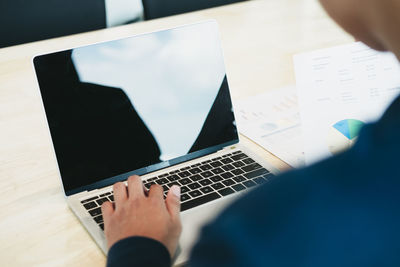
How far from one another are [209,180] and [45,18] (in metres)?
1.40

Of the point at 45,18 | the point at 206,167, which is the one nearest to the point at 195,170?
the point at 206,167

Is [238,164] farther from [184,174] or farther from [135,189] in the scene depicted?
[135,189]

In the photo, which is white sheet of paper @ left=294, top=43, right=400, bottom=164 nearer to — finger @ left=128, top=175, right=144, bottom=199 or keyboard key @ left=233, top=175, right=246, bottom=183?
keyboard key @ left=233, top=175, right=246, bottom=183

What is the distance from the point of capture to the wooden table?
82cm

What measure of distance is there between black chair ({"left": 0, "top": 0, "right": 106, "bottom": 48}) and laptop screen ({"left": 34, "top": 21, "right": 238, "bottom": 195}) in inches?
48.0

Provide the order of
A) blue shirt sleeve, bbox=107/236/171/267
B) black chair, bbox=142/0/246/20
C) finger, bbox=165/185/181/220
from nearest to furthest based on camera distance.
Answer: 1. blue shirt sleeve, bbox=107/236/171/267
2. finger, bbox=165/185/181/220
3. black chair, bbox=142/0/246/20

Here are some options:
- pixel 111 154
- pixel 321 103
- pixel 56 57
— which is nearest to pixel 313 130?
Answer: pixel 321 103

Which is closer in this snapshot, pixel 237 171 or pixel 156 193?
pixel 156 193

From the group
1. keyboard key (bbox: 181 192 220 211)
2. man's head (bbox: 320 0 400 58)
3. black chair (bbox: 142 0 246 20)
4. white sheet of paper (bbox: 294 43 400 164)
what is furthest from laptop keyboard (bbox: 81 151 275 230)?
black chair (bbox: 142 0 246 20)

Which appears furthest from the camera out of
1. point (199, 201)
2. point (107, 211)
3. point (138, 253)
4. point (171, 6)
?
point (171, 6)

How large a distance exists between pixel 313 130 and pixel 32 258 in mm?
599

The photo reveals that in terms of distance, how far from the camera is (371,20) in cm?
39

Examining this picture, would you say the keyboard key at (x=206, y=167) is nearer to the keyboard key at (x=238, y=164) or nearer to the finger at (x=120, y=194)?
the keyboard key at (x=238, y=164)

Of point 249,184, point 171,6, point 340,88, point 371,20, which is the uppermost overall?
point 371,20
